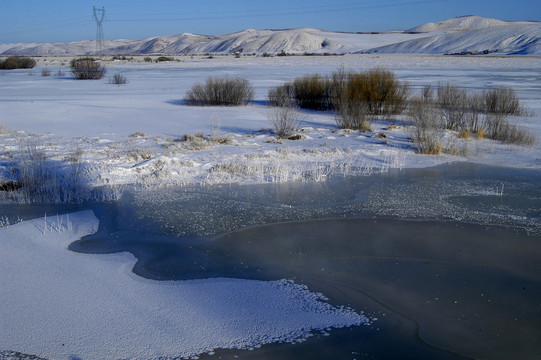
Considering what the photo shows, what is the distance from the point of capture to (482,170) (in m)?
10.5

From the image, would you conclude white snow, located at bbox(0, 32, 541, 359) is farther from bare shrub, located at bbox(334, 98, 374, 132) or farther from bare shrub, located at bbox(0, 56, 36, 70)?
bare shrub, located at bbox(0, 56, 36, 70)

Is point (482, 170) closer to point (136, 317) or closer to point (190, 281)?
point (190, 281)

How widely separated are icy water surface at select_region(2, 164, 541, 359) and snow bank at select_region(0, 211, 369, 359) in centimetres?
23

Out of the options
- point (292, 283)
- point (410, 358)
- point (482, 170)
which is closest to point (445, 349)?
point (410, 358)

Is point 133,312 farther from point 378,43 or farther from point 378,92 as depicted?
point 378,43

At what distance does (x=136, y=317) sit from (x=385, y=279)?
260 centimetres

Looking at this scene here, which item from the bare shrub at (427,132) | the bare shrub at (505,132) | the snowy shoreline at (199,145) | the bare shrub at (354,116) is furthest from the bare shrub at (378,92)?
the bare shrub at (427,132)

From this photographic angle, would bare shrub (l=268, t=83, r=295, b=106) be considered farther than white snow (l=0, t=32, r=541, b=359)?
Yes

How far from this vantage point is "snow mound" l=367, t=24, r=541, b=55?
295 ft

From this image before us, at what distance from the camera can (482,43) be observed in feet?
324

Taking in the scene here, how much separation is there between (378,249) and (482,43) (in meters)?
104

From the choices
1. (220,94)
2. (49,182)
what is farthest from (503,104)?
(49,182)

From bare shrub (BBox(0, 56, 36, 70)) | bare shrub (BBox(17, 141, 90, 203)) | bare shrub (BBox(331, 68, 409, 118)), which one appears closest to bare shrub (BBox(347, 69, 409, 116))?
bare shrub (BBox(331, 68, 409, 118))

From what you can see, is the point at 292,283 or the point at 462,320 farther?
the point at 292,283
